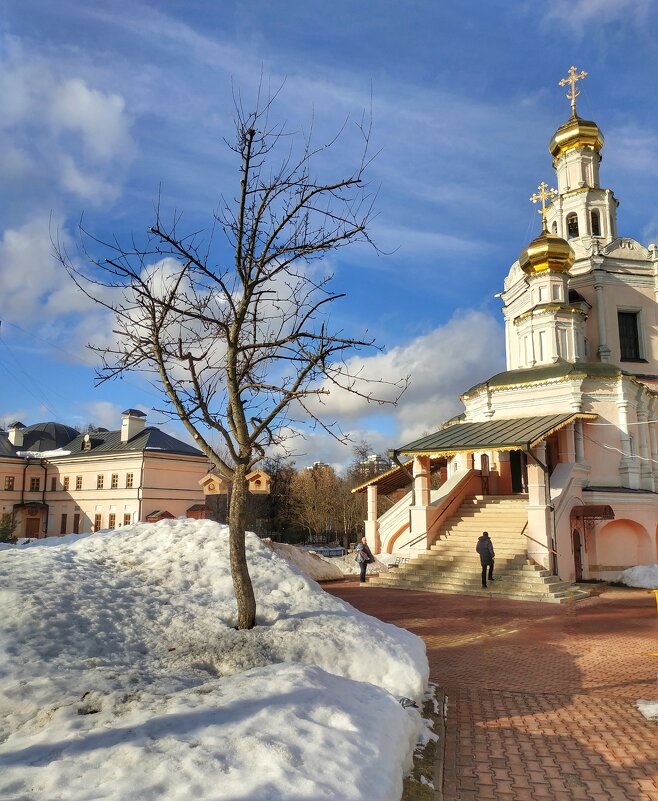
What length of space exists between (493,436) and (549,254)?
10.4m

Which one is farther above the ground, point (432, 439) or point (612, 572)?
point (432, 439)

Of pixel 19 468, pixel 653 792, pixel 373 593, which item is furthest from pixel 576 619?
pixel 19 468

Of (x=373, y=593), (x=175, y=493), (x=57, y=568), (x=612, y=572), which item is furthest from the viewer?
(x=175, y=493)

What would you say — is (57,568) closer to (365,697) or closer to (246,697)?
(246,697)

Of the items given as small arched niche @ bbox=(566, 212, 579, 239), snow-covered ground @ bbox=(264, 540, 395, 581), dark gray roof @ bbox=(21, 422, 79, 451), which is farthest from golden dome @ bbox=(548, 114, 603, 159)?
dark gray roof @ bbox=(21, 422, 79, 451)

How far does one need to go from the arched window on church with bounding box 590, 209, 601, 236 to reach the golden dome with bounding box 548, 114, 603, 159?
3.34 meters

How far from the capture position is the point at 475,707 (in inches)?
278

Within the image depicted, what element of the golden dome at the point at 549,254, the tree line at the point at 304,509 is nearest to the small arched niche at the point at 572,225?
the golden dome at the point at 549,254

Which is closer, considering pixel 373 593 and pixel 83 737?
pixel 83 737

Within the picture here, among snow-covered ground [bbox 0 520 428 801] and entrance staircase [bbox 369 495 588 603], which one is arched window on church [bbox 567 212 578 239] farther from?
snow-covered ground [bbox 0 520 428 801]

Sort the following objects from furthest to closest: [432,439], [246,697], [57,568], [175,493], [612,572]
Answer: [175,493] → [432,439] → [612,572] → [57,568] → [246,697]

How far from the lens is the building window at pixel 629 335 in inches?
1096

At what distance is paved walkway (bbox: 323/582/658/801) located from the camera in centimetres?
Result: 516

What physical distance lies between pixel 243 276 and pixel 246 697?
15.5ft
